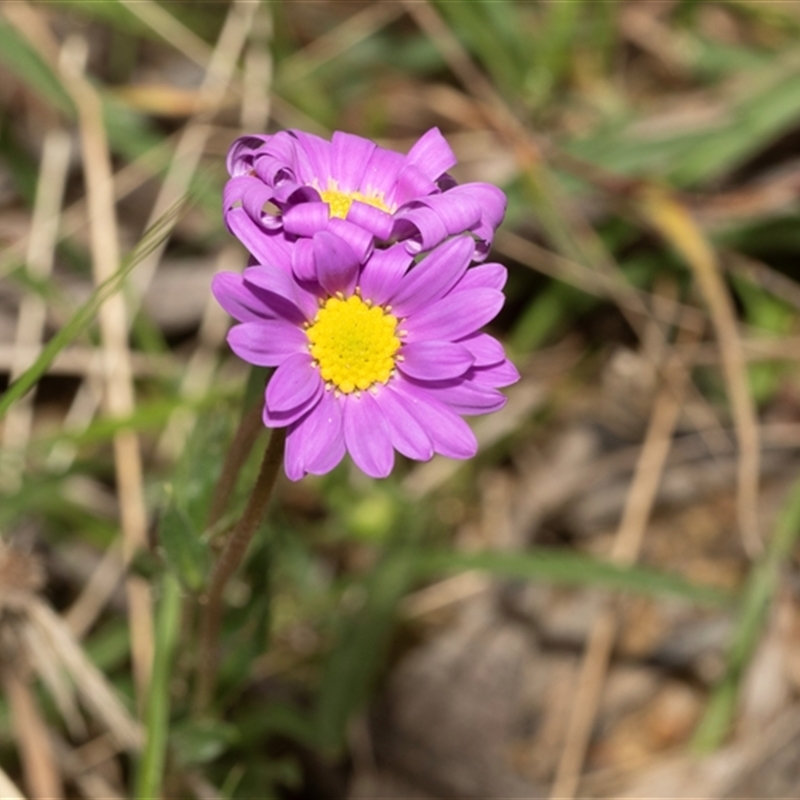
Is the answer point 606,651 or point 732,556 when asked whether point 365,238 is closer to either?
point 606,651

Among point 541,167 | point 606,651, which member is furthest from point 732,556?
point 541,167

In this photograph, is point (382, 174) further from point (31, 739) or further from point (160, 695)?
point (31, 739)

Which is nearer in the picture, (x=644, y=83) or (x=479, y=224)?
(x=479, y=224)

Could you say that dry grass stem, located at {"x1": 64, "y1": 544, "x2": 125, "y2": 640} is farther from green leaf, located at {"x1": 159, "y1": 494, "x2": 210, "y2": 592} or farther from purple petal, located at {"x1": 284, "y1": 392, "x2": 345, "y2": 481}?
purple petal, located at {"x1": 284, "y1": 392, "x2": 345, "y2": 481}

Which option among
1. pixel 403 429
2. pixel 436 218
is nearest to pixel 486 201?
pixel 436 218

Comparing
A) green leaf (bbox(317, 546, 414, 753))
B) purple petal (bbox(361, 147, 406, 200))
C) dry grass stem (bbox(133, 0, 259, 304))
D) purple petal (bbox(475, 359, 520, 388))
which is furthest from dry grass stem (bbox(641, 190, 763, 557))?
purple petal (bbox(361, 147, 406, 200))

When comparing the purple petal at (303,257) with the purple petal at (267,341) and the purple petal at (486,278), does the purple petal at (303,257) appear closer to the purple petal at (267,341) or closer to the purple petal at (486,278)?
the purple petal at (267,341)

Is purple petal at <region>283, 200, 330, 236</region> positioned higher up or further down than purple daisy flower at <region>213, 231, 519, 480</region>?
higher up
